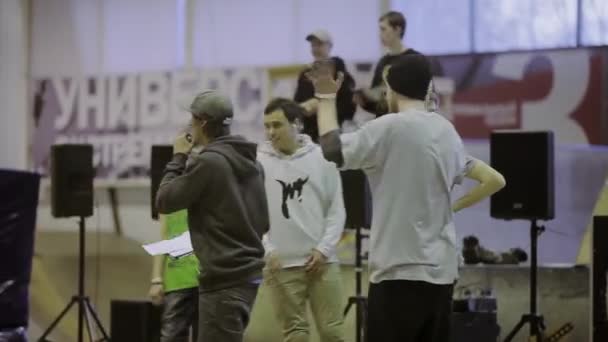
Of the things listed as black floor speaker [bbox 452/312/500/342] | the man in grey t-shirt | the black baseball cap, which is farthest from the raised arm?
black floor speaker [bbox 452/312/500/342]

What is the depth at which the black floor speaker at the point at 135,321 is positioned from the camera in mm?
→ 5211

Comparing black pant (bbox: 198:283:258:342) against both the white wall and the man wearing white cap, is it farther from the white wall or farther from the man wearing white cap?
the white wall

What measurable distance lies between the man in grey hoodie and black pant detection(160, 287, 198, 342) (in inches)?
28.2

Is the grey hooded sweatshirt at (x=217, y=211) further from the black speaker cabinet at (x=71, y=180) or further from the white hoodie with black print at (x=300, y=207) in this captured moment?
the black speaker cabinet at (x=71, y=180)

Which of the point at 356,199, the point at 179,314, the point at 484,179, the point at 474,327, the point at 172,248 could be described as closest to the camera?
the point at 484,179

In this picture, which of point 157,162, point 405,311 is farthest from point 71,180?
point 405,311

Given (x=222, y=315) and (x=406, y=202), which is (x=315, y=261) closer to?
(x=222, y=315)

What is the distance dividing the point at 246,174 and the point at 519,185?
7.57ft

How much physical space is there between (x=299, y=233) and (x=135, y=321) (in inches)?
56.3

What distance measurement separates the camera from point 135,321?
5.27 m

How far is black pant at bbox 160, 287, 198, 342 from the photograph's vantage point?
378cm

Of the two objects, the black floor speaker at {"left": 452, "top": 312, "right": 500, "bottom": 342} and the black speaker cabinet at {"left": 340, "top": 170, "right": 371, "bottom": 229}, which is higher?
the black speaker cabinet at {"left": 340, "top": 170, "right": 371, "bottom": 229}

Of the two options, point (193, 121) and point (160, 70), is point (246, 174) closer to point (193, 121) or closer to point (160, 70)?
point (193, 121)

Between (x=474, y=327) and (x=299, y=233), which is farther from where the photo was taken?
(x=474, y=327)
